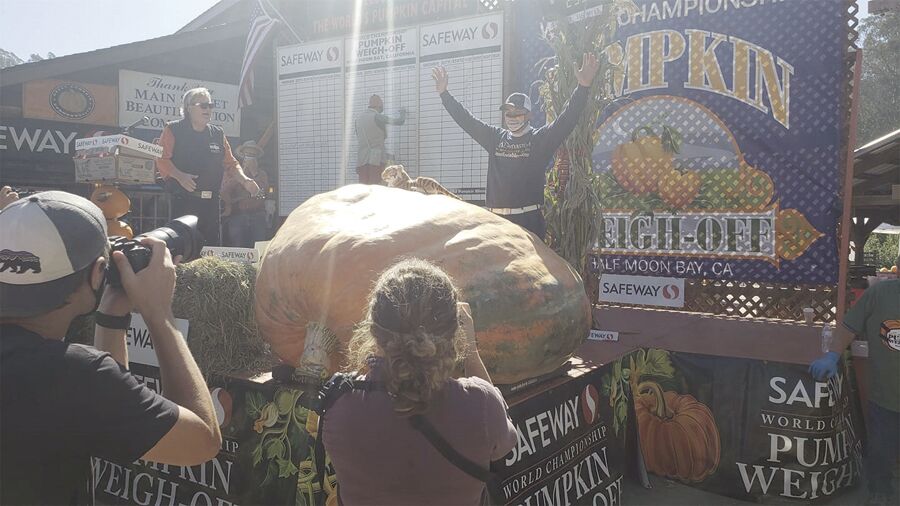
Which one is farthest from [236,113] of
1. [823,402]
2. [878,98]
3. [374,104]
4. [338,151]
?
[878,98]

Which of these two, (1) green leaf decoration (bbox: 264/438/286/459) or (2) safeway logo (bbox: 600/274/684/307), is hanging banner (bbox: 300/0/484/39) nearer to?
(2) safeway logo (bbox: 600/274/684/307)

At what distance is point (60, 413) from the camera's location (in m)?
1.21

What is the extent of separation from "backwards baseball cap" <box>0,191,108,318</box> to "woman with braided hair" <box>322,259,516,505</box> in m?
0.64

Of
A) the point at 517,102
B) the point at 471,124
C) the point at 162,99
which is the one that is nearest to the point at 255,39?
the point at 162,99

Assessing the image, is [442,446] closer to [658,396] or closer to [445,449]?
[445,449]

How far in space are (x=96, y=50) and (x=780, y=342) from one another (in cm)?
1023

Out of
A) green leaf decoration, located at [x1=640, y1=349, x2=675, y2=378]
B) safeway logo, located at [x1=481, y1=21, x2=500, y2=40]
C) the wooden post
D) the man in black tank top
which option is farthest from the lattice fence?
the man in black tank top

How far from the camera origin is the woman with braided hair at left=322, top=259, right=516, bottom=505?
1.39 m

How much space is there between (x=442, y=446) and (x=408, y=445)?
77mm

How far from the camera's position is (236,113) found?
11.3 m

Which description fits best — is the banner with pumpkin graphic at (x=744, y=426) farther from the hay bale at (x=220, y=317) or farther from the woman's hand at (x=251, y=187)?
the woman's hand at (x=251, y=187)

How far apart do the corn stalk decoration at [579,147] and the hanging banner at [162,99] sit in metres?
7.52

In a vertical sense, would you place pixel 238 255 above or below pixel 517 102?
below

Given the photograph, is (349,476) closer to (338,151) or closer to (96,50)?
(338,151)
